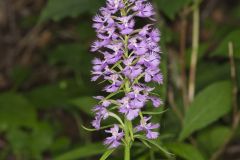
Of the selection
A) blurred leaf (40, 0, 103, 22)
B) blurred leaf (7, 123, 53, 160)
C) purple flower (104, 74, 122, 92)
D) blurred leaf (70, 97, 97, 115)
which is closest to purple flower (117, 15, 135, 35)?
purple flower (104, 74, 122, 92)

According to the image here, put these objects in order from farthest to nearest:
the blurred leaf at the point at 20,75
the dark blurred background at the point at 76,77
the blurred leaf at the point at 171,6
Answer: the blurred leaf at the point at 20,75 < the dark blurred background at the point at 76,77 < the blurred leaf at the point at 171,6

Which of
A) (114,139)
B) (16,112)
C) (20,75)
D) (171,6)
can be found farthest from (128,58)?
(20,75)

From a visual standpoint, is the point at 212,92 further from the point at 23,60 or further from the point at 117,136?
the point at 23,60

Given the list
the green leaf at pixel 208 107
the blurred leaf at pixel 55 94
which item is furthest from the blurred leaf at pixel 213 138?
the blurred leaf at pixel 55 94

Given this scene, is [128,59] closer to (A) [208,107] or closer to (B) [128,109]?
(B) [128,109]

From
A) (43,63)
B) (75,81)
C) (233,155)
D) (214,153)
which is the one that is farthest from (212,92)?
(43,63)

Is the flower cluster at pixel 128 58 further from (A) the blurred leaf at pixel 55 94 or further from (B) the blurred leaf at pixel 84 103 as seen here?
(A) the blurred leaf at pixel 55 94
